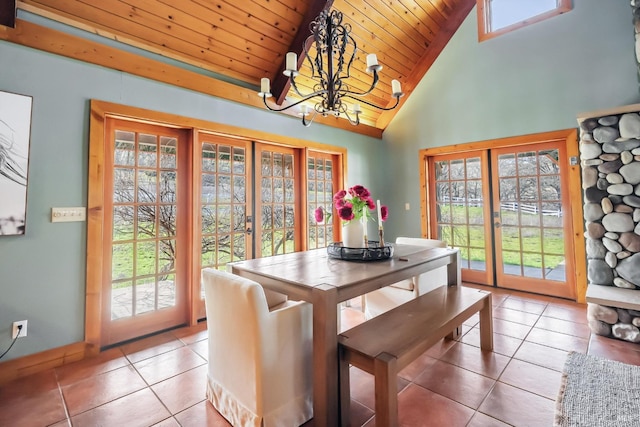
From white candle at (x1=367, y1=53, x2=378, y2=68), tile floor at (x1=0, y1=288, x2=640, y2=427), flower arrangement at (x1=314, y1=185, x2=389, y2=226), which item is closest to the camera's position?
tile floor at (x1=0, y1=288, x2=640, y2=427)

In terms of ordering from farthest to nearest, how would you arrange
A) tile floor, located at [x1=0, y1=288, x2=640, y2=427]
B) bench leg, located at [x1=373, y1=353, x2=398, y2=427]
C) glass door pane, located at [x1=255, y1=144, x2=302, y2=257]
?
glass door pane, located at [x1=255, y1=144, x2=302, y2=257] < tile floor, located at [x1=0, y1=288, x2=640, y2=427] < bench leg, located at [x1=373, y1=353, x2=398, y2=427]

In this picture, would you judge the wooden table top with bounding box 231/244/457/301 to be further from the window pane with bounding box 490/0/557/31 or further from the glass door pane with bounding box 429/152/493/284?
the window pane with bounding box 490/0/557/31

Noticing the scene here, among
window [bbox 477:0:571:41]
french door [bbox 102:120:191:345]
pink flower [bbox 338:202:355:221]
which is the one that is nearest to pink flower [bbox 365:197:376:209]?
pink flower [bbox 338:202:355:221]

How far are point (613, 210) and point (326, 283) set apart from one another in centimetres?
287

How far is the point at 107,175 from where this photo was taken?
245cm

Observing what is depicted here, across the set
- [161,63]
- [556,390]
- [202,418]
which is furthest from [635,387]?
[161,63]

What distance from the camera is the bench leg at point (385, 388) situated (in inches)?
51.3

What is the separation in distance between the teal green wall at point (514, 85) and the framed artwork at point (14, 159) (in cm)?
428

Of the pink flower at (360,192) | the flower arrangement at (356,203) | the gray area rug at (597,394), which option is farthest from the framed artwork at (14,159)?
the gray area rug at (597,394)

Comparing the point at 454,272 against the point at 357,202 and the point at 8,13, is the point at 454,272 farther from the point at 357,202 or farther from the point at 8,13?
the point at 8,13

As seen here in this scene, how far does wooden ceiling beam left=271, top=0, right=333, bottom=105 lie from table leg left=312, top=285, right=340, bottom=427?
8.07ft

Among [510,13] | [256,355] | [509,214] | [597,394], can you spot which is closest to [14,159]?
[256,355]

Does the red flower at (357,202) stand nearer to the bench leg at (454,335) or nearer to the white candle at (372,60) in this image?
→ the white candle at (372,60)

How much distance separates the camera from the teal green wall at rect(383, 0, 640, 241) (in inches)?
121
